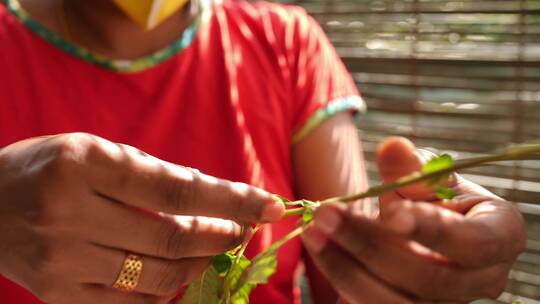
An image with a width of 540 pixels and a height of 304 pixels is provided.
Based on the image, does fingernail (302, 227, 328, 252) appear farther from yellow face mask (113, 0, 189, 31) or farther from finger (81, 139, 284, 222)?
yellow face mask (113, 0, 189, 31)

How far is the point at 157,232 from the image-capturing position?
415 millimetres

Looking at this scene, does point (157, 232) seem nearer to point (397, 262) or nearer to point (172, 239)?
point (172, 239)

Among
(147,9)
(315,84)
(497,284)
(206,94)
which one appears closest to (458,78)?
(315,84)

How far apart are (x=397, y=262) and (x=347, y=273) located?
0.03m

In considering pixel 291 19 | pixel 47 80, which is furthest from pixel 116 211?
pixel 291 19

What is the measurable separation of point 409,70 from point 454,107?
3.9 inches

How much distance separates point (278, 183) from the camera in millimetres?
842

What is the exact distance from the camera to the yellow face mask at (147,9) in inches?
28.4

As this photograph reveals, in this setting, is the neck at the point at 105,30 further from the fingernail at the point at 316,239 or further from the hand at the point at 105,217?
the fingernail at the point at 316,239

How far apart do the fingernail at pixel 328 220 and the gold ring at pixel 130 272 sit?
0.16 meters

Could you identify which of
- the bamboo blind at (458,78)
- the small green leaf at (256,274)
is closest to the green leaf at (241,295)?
the small green leaf at (256,274)

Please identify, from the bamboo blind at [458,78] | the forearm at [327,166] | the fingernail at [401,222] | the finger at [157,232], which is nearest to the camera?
the fingernail at [401,222]

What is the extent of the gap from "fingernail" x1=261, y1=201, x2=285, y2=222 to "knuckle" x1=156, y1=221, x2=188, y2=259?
2.4 inches

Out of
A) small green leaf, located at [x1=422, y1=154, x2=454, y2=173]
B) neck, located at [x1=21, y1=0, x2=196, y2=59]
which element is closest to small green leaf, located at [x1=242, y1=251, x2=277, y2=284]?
small green leaf, located at [x1=422, y1=154, x2=454, y2=173]
